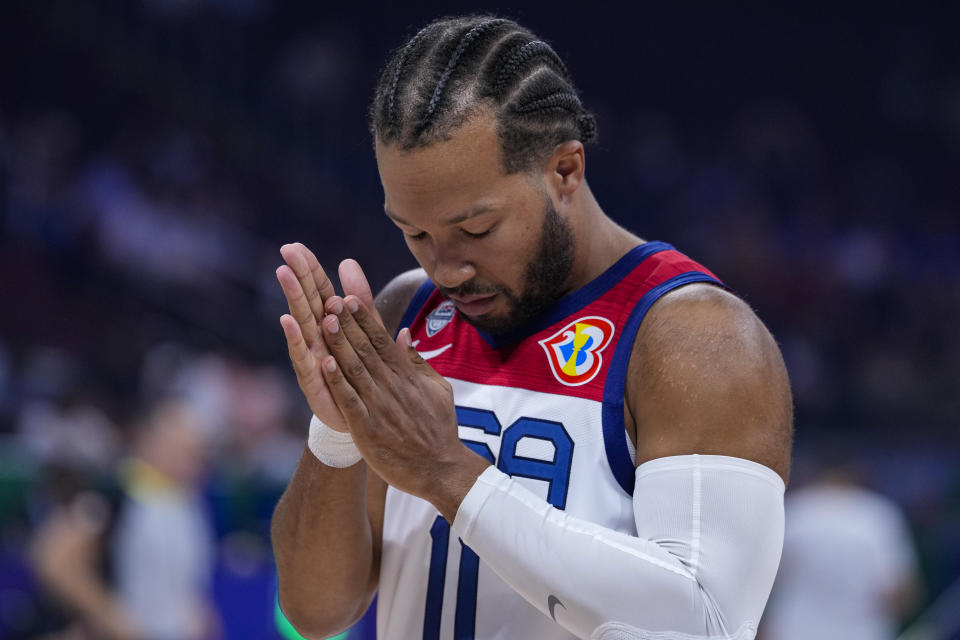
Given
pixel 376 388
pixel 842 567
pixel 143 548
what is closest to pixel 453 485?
pixel 376 388

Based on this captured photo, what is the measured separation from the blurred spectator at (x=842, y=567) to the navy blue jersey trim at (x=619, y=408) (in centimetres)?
438

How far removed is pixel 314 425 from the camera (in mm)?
2006

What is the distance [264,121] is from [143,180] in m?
2.50

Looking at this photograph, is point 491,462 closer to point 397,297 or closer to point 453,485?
point 453,485

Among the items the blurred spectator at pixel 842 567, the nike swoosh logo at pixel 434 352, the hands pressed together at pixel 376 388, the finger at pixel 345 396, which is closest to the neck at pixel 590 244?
the nike swoosh logo at pixel 434 352

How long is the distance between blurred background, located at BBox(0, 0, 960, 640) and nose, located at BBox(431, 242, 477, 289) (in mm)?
3958

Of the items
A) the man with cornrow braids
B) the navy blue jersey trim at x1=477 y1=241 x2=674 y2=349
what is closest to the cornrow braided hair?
the man with cornrow braids

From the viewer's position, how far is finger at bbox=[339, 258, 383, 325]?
5.84 feet

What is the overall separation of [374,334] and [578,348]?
1.26 ft

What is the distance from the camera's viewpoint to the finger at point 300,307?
1703mm

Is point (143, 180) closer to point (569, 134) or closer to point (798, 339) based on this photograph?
point (798, 339)

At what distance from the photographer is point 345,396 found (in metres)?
1.69

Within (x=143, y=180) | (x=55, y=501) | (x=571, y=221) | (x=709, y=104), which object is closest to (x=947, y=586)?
(x=55, y=501)

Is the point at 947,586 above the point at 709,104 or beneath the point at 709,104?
beneath
